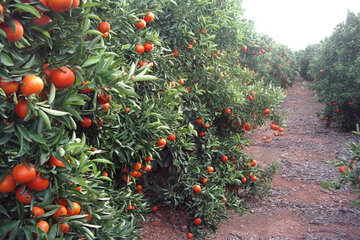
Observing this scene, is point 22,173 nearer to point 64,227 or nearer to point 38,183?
point 38,183

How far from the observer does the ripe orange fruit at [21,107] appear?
120 centimetres

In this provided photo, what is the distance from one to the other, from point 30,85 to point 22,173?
385 mm

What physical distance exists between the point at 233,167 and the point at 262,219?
0.94 metres

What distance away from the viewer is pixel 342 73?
8.34 meters

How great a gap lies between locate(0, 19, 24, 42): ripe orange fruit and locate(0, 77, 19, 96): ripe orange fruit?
0.57 feet

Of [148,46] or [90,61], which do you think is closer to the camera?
[90,61]

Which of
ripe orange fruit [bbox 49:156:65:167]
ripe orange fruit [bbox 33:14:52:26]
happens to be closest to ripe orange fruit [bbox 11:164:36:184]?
ripe orange fruit [bbox 49:156:65:167]

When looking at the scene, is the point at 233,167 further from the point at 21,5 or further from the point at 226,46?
the point at 21,5

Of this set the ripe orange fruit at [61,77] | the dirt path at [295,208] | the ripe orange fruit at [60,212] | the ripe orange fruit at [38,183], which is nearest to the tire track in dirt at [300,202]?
the dirt path at [295,208]

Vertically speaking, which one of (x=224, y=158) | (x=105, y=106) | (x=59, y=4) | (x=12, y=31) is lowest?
(x=224, y=158)

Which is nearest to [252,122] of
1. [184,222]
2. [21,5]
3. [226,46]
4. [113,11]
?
[226,46]

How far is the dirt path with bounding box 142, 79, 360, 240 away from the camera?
13.4 feet

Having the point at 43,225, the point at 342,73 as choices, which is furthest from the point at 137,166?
the point at 342,73

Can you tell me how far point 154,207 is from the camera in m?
4.09
